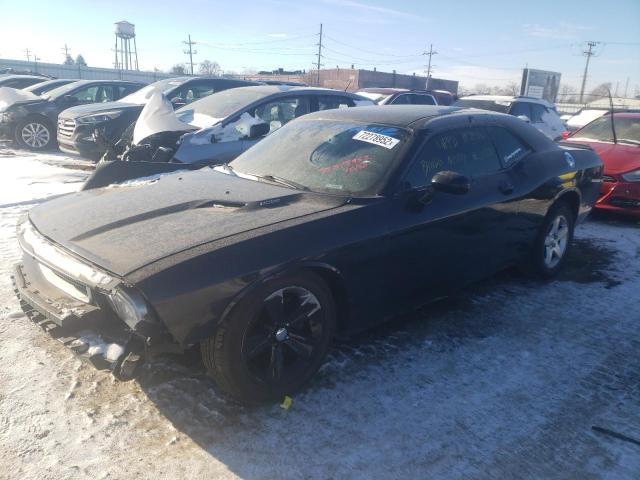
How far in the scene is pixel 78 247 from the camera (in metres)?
2.67

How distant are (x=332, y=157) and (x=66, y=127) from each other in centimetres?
849

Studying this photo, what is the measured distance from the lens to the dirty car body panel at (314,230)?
7.86 ft

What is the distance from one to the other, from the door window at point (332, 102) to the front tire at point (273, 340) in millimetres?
5389

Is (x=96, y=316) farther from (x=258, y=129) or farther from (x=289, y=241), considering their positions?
(x=258, y=129)

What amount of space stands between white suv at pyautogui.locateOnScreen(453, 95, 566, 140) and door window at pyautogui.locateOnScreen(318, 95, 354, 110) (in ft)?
13.6

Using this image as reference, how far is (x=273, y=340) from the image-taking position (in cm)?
274

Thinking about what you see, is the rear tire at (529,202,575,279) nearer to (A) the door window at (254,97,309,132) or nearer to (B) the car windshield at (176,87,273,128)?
(A) the door window at (254,97,309,132)

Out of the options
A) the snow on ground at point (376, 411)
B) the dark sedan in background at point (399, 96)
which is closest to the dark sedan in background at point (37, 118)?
the dark sedan in background at point (399, 96)

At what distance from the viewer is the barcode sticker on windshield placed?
3.51 m

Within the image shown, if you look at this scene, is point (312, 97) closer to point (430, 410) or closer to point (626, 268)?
point (626, 268)

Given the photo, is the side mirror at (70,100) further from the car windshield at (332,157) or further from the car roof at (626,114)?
the car roof at (626,114)

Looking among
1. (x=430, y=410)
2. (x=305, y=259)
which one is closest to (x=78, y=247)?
(x=305, y=259)

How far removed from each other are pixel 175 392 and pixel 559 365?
241 cm

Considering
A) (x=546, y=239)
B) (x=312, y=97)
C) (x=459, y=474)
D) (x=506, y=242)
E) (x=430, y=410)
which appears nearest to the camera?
(x=459, y=474)
